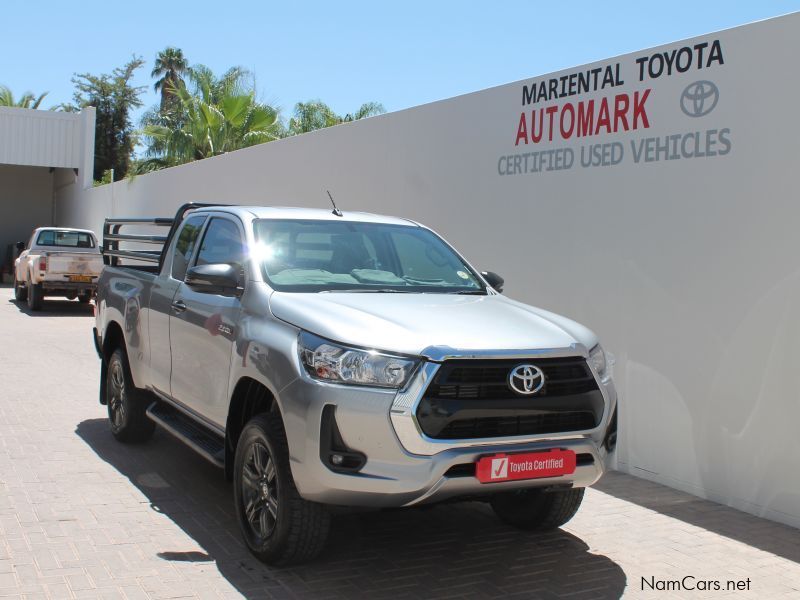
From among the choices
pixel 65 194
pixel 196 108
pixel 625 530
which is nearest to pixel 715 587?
pixel 625 530

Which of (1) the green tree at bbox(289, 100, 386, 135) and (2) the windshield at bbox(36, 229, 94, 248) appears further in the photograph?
(1) the green tree at bbox(289, 100, 386, 135)

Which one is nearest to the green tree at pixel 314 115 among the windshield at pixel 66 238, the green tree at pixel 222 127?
the green tree at pixel 222 127

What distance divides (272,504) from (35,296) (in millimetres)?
16364

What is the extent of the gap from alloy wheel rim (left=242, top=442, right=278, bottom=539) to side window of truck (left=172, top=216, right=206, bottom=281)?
1991 mm

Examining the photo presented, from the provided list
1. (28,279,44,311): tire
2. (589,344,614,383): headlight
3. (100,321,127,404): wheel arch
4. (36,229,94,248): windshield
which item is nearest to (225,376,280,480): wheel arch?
(589,344,614,383): headlight

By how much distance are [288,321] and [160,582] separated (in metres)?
1.43

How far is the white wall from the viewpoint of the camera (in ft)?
19.4

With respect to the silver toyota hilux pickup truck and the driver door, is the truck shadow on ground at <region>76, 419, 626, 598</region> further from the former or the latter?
the driver door

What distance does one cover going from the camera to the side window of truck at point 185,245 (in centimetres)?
646

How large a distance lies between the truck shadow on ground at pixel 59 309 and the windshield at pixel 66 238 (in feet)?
4.72

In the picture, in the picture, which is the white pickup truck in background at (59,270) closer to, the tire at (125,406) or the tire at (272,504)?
the tire at (125,406)

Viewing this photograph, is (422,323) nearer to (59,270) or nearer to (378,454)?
(378,454)

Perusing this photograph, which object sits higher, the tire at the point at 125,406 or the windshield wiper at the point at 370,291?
the windshield wiper at the point at 370,291

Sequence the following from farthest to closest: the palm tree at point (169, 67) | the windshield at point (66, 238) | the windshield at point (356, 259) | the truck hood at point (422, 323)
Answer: the palm tree at point (169, 67)
the windshield at point (66, 238)
the windshield at point (356, 259)
the truck hood at point (422, 323)
